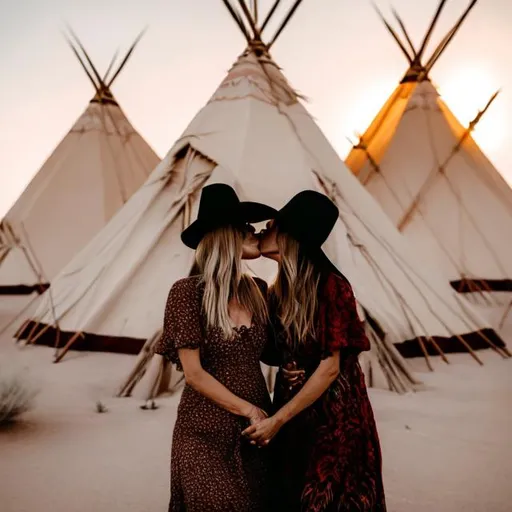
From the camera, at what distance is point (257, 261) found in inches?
194

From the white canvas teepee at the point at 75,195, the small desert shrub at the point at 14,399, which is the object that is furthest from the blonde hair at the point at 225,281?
the white canvas teepee at the point at 75,195

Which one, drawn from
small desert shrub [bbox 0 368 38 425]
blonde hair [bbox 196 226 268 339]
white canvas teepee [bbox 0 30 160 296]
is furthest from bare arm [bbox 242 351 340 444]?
white canvas teepee [bbox 0 30 160 296]

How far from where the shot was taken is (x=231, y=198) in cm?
173

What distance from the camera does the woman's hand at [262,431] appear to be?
159 centimetres

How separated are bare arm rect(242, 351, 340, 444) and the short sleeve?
0.26 meters

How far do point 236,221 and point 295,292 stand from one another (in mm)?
246

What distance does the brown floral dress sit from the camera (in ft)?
5.25

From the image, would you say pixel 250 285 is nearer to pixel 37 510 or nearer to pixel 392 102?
pixel 37 510

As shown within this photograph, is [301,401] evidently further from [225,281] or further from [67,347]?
[67,347]

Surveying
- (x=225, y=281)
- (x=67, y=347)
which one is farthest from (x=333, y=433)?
(x=67, y=347)

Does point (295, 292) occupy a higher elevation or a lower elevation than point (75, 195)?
lower

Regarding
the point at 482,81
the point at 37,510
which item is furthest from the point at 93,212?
the point at 37,510

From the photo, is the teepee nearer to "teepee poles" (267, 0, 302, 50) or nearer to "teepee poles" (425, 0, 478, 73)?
"teepee poles" (425, 0, 478, 73)

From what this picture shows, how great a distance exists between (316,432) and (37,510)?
1312 millimetres
